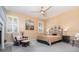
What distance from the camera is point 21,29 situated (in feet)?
7.18

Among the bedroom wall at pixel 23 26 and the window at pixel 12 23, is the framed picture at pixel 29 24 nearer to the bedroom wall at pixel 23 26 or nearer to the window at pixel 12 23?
the bedroom wall at pixel 23 26

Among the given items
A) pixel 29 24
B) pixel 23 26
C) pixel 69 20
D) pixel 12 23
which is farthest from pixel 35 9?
pixel 69 20

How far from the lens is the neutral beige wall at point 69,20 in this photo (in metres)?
2.19

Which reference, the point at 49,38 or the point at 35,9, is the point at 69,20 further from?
the point at 35,9

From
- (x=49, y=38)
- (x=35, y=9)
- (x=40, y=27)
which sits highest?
(x=35, y=9)

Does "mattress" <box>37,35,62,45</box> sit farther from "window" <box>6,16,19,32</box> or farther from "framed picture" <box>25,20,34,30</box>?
"window" <box>6,16,19,32</box>

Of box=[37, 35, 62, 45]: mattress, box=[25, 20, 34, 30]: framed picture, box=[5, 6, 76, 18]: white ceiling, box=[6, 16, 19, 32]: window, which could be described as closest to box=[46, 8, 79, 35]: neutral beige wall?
box=[5, 6, 76, 18]: white ceiling

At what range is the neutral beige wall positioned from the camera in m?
2.19

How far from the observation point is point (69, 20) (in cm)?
229

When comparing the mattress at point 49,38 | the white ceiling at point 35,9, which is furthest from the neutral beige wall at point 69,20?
the mattress at point 49,38

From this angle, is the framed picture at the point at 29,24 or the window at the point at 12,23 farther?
the framed picture at the point at 29,24

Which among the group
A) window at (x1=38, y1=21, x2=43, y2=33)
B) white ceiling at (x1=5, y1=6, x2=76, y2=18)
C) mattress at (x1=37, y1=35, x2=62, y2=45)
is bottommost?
mattress at (x1=37, y1=35, x2=62, y2=45)
